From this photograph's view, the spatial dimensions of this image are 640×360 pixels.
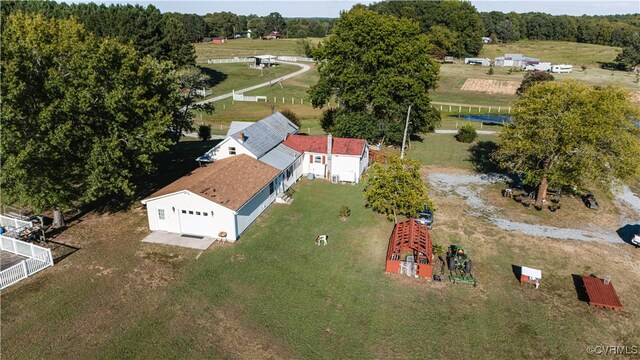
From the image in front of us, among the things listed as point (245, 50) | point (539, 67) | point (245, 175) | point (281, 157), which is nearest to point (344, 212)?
point (245, 175)

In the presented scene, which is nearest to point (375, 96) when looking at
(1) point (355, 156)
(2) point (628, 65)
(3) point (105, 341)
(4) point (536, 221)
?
(1) point (355, 156)

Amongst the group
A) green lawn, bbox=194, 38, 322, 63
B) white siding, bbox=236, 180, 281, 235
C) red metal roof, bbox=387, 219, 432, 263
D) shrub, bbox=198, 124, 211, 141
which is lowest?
red metal roof, bbox=387, 219, 432, 263

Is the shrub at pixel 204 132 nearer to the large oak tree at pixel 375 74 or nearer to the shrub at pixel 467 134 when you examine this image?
the large oak tree at pixel 375 74

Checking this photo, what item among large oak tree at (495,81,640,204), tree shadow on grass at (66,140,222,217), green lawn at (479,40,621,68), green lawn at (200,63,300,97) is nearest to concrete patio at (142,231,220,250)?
tree shadow on grass at (66,140,222,217)

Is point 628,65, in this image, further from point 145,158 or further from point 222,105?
point 145,158

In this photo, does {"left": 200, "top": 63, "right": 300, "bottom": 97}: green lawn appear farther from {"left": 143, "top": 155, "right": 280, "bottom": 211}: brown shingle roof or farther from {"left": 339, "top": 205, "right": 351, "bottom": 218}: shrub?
{"left": 339, "top": 205, "right": 351, "bottom": 218}: shrub

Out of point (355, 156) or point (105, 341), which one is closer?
point (105, 341)

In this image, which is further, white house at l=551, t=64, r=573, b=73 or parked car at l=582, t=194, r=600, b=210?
white house at l=551, t=64, r=573, b=73
